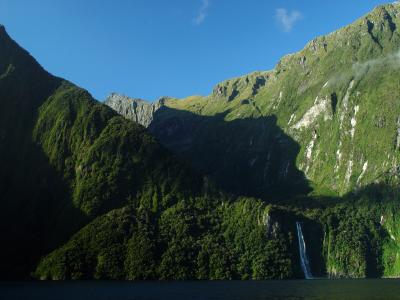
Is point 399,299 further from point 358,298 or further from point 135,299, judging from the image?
point 135,299

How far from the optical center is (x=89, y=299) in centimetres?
13750

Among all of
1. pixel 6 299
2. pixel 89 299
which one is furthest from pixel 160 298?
pixel 6 299

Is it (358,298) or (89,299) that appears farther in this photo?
(89,299)

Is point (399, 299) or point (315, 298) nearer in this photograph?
point (399, 299)

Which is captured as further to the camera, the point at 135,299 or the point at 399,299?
the point at 135,299

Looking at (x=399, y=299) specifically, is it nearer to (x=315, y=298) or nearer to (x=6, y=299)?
(x=315, y=298)

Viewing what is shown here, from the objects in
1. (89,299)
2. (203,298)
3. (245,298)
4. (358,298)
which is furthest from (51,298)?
(358,298)

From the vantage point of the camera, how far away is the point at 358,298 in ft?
422

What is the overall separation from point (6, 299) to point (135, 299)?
3106 cm

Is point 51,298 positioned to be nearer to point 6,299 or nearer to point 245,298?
point 6,299

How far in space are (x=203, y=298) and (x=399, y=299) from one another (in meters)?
46.6

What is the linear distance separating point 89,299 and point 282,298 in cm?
4727

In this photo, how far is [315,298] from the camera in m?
133

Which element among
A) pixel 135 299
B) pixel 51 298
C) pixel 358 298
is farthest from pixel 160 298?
pixel 358 298
